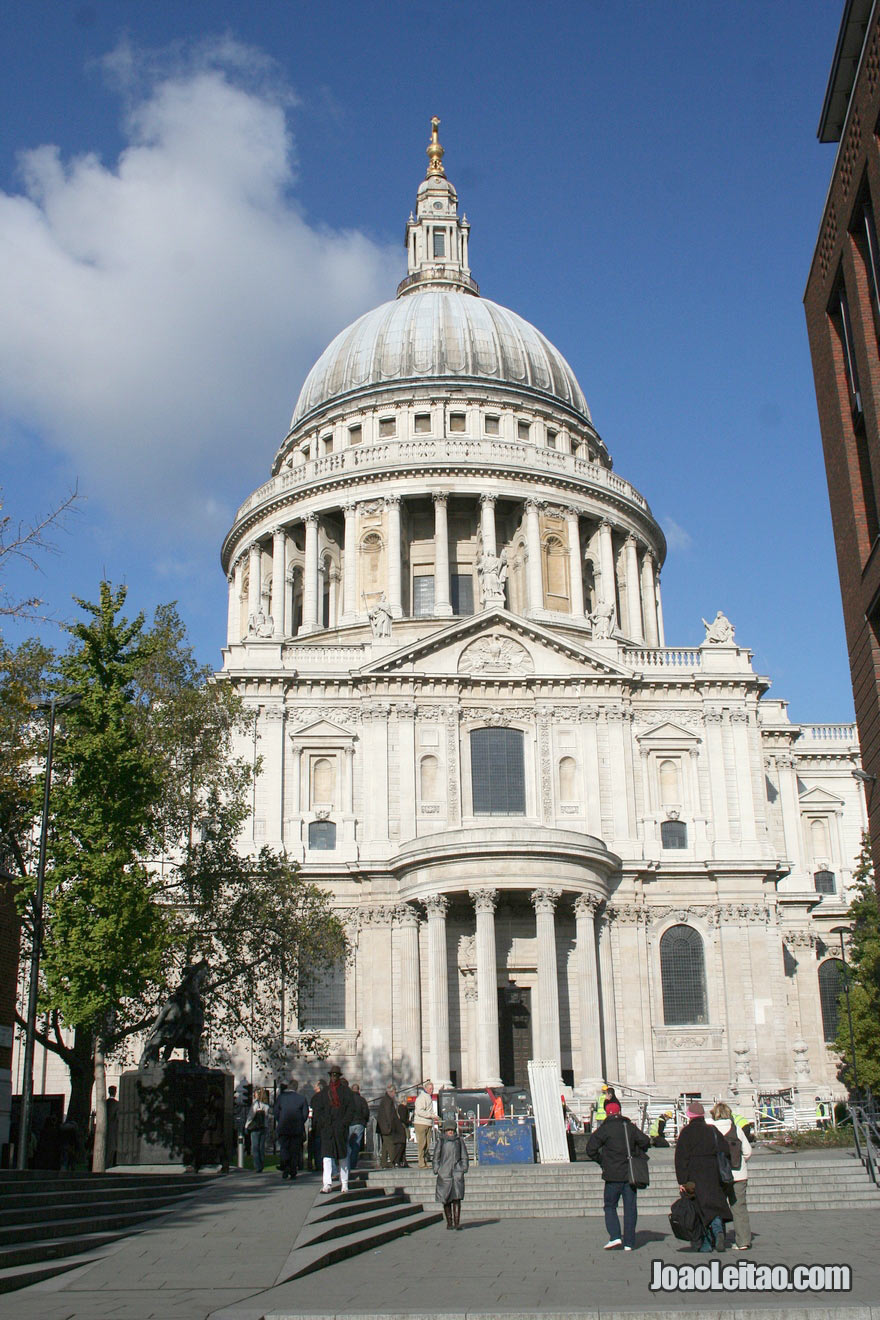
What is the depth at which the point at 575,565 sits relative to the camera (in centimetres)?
6588

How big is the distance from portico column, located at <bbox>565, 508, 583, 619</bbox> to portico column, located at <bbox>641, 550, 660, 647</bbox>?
5617mm

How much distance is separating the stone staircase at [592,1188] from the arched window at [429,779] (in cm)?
2427

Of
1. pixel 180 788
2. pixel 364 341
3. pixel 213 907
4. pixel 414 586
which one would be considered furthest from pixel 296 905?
pixel 364 341

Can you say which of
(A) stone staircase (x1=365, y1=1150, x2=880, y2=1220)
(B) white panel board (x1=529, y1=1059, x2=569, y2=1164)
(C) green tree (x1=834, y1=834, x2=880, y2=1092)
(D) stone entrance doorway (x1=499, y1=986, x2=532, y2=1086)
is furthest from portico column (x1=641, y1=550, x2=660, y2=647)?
(A) stone staircase (x1=365, y1=1150, x2=880, y2=1220)

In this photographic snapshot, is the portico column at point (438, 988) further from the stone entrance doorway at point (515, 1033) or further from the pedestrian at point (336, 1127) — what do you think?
the pedestrian at point (336, 1127)

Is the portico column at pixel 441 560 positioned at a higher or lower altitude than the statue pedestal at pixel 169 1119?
higher

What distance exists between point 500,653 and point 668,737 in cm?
713

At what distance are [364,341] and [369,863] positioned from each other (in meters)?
37.4

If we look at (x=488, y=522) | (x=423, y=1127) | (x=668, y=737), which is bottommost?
(x=423, y=1127)

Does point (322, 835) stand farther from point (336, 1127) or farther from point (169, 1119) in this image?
point (336, 1127)

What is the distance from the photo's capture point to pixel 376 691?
51156 millimetres

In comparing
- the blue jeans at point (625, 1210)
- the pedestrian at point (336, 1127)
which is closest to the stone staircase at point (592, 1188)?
the pedestrian at point (336, 1127)

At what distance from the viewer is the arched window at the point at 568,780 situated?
50.9 metres

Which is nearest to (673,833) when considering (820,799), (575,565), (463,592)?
(820,799)
